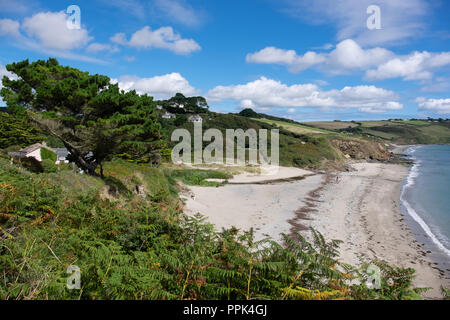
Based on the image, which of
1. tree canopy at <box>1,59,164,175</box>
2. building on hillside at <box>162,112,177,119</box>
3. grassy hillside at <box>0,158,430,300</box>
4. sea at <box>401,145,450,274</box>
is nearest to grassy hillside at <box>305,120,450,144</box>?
building on hillside at <box>162,112,177,119</box>

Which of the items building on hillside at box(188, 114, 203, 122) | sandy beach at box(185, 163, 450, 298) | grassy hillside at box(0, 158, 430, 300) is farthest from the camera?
building on hillside at box(188, 114, 203, 122)

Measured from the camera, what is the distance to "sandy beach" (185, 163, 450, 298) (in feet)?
38.3

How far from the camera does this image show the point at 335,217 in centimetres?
1761

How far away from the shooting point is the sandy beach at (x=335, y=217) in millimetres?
11672

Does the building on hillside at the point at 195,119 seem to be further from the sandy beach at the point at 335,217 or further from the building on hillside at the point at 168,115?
the sandy beach at the point at 335,217

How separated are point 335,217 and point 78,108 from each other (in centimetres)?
1656

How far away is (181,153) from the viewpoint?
55281 mm

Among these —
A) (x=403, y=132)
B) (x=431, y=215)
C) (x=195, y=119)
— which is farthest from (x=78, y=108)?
(x=403, y=132)

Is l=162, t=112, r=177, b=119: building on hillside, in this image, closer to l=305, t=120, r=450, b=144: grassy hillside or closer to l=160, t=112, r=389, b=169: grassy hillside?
l=160, t=112, r=389, b=169: grassy hillside

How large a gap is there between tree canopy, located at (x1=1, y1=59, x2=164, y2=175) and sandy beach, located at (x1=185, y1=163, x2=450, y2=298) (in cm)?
558

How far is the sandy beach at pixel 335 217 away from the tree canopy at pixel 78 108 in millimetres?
5577

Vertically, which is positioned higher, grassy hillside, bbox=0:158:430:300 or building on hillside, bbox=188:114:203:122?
building on hillside, bbox=188:114:203:122

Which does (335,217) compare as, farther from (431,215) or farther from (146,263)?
(146,263)
